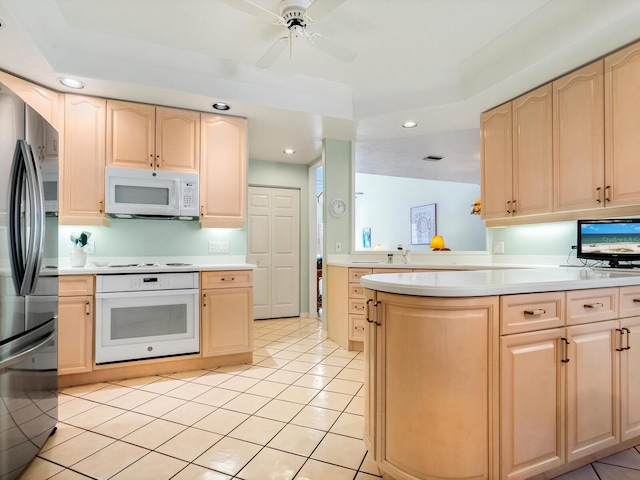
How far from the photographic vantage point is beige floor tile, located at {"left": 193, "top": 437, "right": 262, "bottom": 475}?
1.64 metres

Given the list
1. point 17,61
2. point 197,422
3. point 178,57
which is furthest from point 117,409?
point 178,57

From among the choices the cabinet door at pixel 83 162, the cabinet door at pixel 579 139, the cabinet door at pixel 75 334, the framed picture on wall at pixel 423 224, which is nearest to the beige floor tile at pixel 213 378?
the cabinet door at pixel 75 334

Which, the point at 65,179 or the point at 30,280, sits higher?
the point at 65,179

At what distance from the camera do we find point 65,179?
274 cm

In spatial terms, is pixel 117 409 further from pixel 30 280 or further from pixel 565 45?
pixel 565 45

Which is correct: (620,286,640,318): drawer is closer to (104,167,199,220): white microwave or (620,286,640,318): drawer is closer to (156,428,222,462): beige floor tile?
(156,428,222,462): beige floor tile

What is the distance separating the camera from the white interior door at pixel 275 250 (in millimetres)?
4957

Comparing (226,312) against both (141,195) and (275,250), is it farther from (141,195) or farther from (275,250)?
(275,250)

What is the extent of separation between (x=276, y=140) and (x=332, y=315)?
2195 mm

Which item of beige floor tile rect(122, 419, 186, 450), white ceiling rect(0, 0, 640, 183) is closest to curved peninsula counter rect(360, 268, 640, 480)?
beige floor tile rect(122, 419, 186, 450)

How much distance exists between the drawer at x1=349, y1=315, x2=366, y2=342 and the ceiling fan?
235 centimetres

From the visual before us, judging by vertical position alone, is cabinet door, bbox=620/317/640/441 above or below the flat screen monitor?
below

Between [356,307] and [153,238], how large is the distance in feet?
6.94

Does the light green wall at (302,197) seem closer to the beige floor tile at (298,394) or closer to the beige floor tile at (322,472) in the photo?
the beige floor tile at (298,394)
